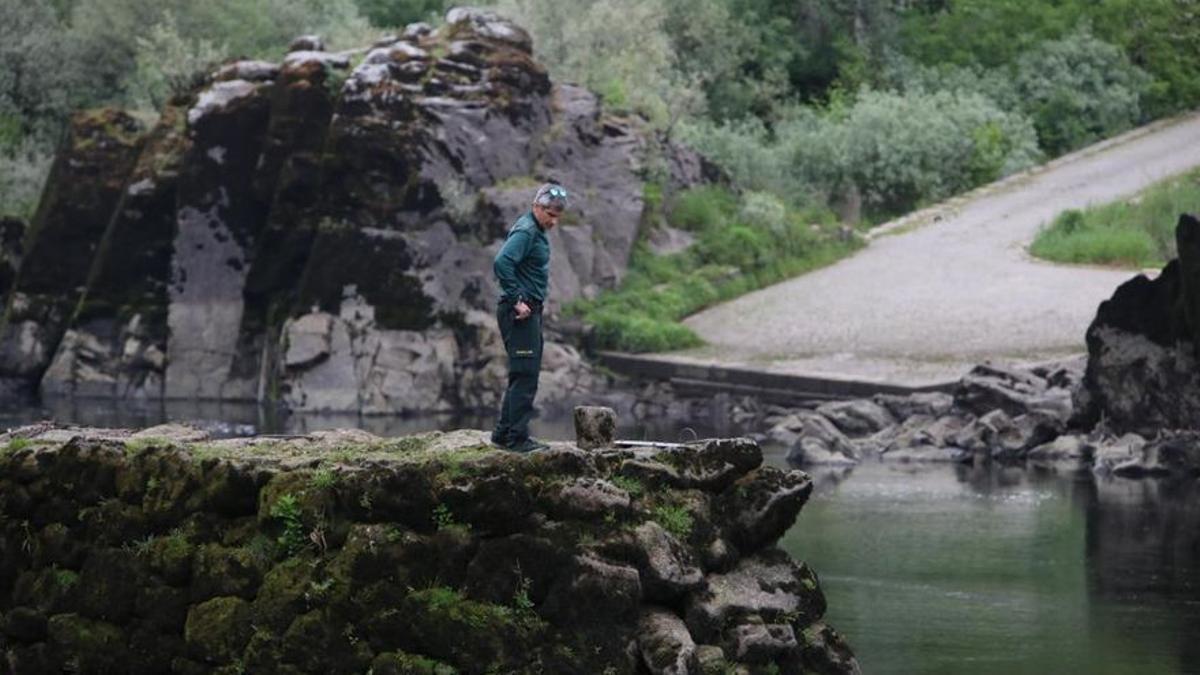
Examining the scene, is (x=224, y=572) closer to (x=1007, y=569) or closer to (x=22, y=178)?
(x=1007, y=569)

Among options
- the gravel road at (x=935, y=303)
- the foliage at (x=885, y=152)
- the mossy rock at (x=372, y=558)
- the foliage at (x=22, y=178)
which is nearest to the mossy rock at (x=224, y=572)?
the mossy rock at (x=372, y=558)

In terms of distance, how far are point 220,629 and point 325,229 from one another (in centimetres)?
3230

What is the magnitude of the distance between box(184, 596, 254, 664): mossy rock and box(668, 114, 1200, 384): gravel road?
88.5 ft

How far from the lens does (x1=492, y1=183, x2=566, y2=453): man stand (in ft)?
55.5

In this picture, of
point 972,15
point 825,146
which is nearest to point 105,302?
point 825,146

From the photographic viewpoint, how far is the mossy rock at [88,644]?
16234 mm

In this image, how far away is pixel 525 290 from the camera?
17.0m

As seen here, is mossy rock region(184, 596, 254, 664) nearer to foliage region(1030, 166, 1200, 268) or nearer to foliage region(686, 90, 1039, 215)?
foliage region(1030, 166, 1200, 268)

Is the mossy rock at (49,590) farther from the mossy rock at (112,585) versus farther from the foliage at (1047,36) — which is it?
the foliage at (1047,36)

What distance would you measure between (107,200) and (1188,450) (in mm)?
25795

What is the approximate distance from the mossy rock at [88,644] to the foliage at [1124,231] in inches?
1412

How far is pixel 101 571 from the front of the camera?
16500 mm

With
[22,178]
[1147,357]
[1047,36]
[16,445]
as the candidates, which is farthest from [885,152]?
[16,445]

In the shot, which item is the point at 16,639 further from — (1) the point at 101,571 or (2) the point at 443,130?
(2) the point at 443,130
